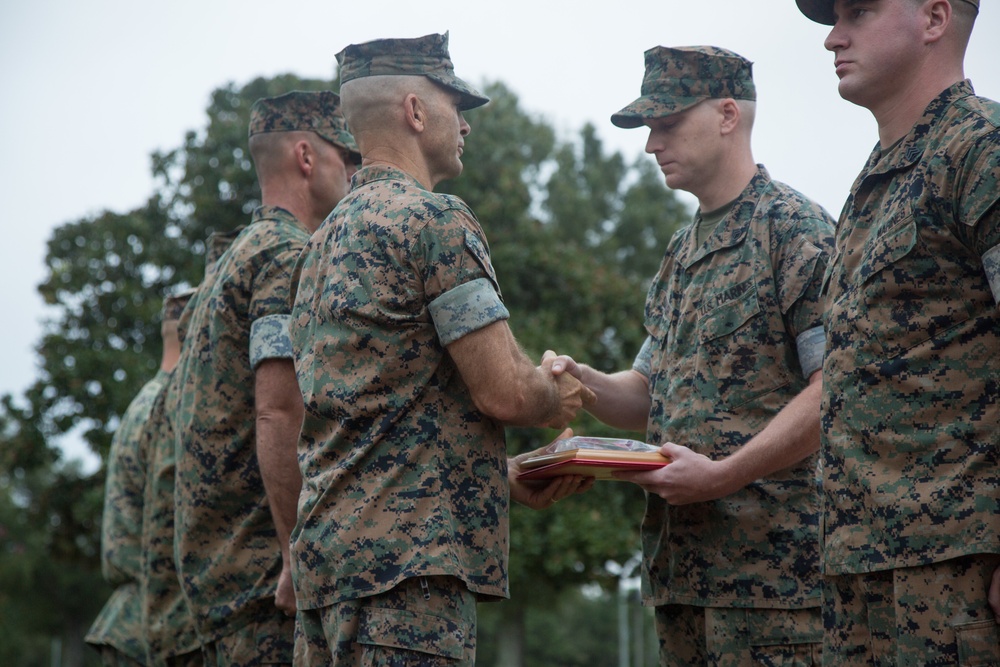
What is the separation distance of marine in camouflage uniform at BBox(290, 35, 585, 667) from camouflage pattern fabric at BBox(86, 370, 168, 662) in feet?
12.6

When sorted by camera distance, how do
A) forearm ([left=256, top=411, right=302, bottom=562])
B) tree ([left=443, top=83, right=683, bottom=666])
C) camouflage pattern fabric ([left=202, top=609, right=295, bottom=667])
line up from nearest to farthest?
1. forearm ([left=256, top=411, right=302, bottom=562])
2. camouflage pattern fabric ([left=202, top=609, right=295, bottom=667])
3. tree ([left=443, top=83, right=683, bottom=666])

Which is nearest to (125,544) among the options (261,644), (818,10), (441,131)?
(261,644)

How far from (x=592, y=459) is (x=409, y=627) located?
0.93m

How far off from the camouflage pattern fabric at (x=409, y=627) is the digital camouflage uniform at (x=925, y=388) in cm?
116

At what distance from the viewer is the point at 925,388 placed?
3137 millimetres

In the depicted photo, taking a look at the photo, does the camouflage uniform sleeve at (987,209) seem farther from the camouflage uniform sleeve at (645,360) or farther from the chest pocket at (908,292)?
the camouflage uniform sleeve at (645,360)

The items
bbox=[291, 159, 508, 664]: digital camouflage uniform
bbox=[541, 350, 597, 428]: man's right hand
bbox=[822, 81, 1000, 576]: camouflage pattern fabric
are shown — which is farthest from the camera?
bbox=[541, 350, 597, 428]: man's right hand

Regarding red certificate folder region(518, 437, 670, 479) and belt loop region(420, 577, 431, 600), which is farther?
red certificate folder region(518, 437, 670, 479)

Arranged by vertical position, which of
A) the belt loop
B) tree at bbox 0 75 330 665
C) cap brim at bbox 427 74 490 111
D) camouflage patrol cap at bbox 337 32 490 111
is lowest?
the belt loop

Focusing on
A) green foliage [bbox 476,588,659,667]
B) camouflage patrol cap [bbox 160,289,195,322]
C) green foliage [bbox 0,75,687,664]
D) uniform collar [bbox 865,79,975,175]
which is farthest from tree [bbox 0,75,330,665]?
green foliage [bbox 476,588,659,667]

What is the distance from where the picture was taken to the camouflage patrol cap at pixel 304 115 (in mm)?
5465

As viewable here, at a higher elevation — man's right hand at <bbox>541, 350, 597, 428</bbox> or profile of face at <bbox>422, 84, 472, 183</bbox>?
profile of face at <bbox>422, 84, 472, 183</bbox>

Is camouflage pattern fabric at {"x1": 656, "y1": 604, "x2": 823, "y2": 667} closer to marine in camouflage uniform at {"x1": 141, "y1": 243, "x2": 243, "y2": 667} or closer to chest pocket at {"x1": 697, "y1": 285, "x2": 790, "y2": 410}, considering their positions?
chest pocket at {"x1": 697, "y1": 285, "x2": 790, "y2": 410}

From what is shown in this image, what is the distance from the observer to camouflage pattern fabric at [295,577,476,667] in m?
3.36
